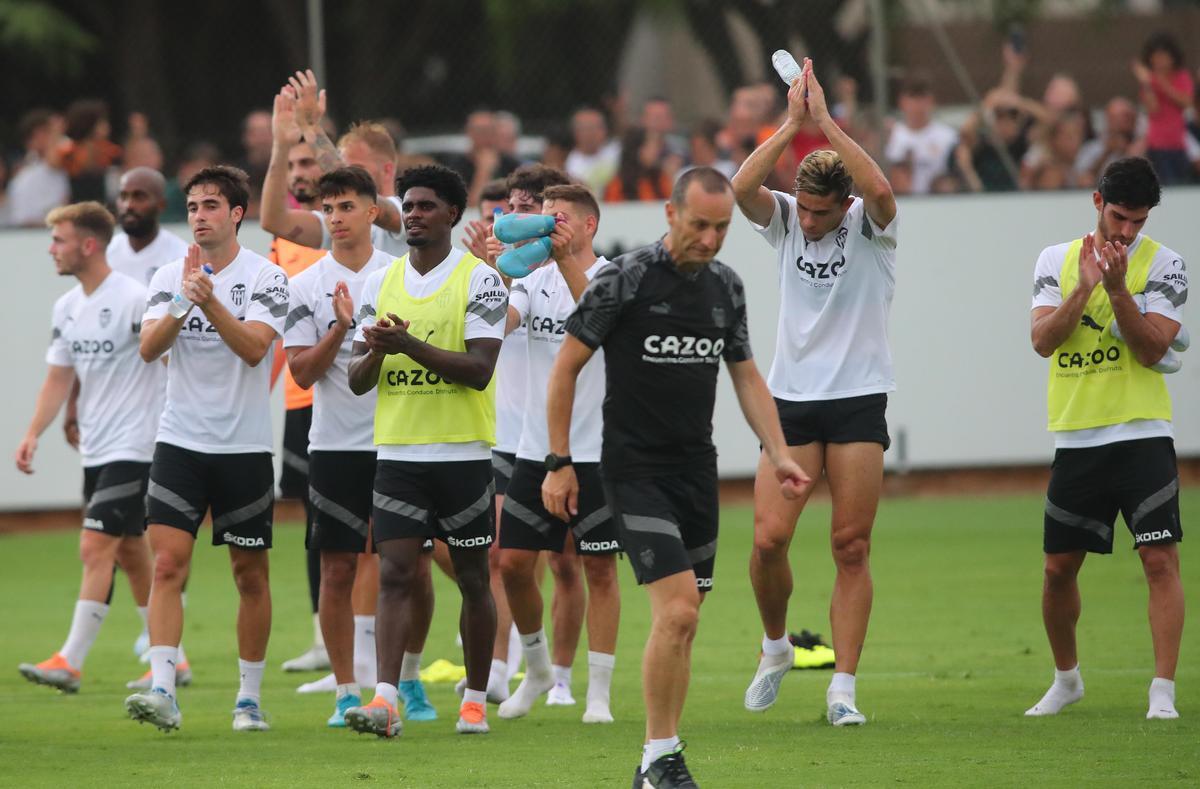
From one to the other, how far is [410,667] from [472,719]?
67 centimetres

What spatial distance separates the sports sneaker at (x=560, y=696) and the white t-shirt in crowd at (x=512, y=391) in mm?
1205

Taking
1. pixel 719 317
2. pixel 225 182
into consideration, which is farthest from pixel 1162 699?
pixel 225 182

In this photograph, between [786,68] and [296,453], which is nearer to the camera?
[786,68]

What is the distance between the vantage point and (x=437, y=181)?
8375 millimetres

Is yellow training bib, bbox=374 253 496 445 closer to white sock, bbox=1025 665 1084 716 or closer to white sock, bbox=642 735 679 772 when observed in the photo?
white sock, bbox=642 735 679 772

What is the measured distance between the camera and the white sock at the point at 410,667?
352 inches

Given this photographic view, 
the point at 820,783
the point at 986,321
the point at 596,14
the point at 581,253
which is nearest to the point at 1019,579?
the point at 986,321

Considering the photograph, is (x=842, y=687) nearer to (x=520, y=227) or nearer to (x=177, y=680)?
(x=520, y=227)

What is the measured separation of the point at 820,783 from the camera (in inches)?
273

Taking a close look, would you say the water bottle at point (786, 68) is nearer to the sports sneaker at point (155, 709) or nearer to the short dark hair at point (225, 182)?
the short dark hair at point (225, 182)

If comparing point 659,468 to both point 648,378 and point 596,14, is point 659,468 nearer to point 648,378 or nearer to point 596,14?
point 648,378

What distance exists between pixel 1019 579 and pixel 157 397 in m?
6.10

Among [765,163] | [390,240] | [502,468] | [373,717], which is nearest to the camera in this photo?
[373,717]

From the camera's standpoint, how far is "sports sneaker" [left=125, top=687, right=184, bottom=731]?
8062 millimetres
